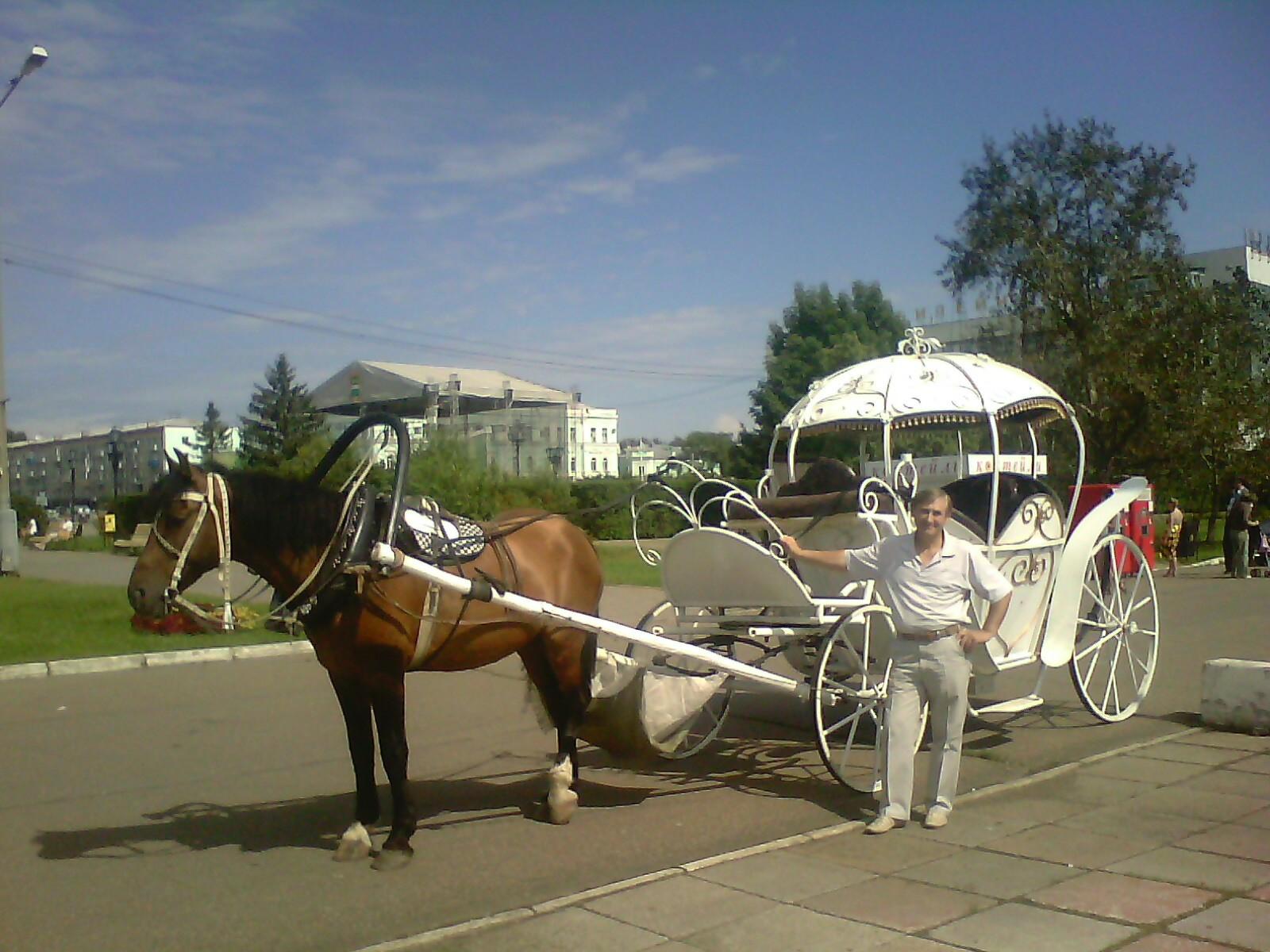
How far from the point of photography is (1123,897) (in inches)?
195

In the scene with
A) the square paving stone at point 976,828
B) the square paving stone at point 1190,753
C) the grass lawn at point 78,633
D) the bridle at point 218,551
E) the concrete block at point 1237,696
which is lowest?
the grass lawn at point 78,633

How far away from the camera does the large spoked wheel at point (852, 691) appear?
6758 millimetres

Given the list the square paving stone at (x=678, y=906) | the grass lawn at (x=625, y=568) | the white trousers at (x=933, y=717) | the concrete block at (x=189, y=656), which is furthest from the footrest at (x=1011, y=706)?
the grass lawn at (x=625, y=568)

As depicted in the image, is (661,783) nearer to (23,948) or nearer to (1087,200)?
(23,948)

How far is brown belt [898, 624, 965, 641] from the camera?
6.25 m

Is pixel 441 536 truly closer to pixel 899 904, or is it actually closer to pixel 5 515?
pixel 899 904

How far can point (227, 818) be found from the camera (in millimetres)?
6828

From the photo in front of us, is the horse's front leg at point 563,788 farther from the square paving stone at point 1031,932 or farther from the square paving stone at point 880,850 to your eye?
the square paving stone at point 1031,932

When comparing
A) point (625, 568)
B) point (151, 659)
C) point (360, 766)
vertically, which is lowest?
point (625, 568)

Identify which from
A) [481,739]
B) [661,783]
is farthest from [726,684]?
[481,739]

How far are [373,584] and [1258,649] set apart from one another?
10.8 m

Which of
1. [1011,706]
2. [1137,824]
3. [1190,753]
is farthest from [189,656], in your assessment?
[1137,824]

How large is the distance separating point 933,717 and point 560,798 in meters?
2.03

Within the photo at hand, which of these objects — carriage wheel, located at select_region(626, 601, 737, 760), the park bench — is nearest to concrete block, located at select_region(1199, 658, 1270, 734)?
carriage wheel, located at select_region(626, 601, 737, 760)
